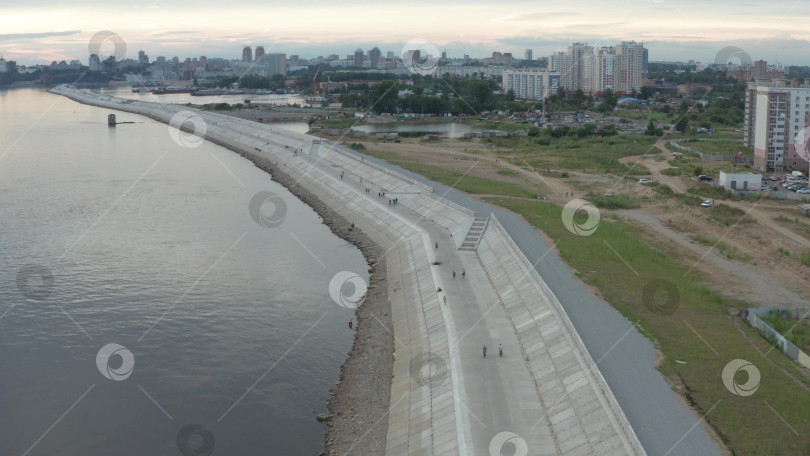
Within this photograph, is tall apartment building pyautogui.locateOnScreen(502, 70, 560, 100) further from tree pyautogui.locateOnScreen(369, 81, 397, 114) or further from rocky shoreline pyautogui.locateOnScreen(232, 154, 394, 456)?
rocky shoreline pyautogui.locateOnScreen(232, 154, 394, 456)

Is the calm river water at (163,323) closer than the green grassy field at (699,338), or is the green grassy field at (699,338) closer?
the green grassy field at (699,338)

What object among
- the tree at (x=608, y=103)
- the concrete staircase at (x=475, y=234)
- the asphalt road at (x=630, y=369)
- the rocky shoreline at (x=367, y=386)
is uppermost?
the tree at (x=608, y=103)

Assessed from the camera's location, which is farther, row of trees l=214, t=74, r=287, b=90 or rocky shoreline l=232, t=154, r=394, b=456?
row of trees l=214, t=74, r=287, b=90

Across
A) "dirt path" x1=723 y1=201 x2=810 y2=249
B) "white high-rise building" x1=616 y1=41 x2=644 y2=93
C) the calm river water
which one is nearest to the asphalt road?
the calm river water

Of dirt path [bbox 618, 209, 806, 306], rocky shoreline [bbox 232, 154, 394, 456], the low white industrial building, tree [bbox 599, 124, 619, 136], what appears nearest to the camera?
rocky shoreline [bbox 232, 154, 394, 456]

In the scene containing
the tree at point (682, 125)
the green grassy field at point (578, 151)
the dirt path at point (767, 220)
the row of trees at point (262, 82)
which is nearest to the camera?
the dirt path at point (767, 220)

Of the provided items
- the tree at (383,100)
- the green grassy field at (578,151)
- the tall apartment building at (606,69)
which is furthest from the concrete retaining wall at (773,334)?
the tall apartment building at (606,69)

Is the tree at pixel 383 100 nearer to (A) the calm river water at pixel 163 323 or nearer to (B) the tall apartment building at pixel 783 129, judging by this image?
(B) the tall apartment building at pixel 783 129

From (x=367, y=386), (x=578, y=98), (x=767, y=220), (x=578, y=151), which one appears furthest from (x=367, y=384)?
(x=578, y=98)
